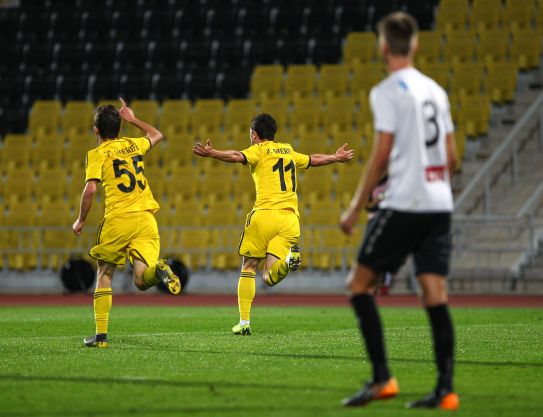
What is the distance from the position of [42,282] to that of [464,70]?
10.3m

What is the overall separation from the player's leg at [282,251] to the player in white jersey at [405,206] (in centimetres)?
511

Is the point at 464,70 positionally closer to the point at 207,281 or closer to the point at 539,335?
the point at 207,281

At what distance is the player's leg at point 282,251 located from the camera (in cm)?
1125

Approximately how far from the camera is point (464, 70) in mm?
23906

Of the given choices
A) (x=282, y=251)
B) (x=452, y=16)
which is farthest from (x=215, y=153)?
(x=452, y=16)

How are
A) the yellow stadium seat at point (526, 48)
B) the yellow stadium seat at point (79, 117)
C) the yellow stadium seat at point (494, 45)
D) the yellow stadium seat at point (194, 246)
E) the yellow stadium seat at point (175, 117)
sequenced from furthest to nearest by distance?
the yellow stadium seat at point (79, 117)
the yellow stadium seat at point (175, 117)
the yellow stadium seat at point (494, 45)
the yellow stadium seat at point (526, 48)
the yellow stadium seat at point (194, 246)

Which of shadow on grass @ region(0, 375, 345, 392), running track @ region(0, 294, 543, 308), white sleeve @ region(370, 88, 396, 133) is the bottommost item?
running track @ region(0, 294, 543, 308)

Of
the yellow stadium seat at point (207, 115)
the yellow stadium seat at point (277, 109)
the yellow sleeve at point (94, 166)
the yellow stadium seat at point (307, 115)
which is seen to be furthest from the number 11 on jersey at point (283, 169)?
the yellow stadium seat at point (207, 115)

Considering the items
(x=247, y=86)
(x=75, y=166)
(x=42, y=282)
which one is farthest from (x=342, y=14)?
(x=42, y=282)

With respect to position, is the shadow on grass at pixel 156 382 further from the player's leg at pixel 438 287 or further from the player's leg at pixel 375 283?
the player's leg at pixel 438 287

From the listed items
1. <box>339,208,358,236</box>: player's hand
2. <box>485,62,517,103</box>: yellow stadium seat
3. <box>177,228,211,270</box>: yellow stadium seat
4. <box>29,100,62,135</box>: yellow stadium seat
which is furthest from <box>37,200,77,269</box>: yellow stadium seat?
<box>339,208,358,236</box>: player's hand

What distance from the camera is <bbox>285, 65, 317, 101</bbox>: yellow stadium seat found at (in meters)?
25.9

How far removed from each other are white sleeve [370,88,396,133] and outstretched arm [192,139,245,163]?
171 inches

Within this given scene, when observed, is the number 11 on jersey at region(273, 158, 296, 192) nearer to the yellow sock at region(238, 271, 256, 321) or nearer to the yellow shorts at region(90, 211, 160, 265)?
the yellow sock at region(238, 271, 256, 321)
